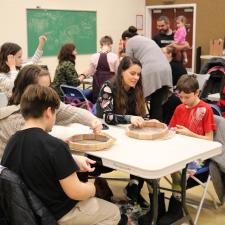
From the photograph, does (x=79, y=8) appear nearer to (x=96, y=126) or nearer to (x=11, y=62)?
(x=11, y=62)

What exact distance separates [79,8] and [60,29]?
0.68 meters

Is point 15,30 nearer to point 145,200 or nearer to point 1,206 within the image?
point 145,200

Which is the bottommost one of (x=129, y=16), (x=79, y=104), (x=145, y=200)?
(x=145, y=200)

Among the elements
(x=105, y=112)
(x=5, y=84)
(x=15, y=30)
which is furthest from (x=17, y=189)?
(x=15, y=30)

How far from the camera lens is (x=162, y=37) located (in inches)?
Answer: 316

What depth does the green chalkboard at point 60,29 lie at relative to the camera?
8.00 meters

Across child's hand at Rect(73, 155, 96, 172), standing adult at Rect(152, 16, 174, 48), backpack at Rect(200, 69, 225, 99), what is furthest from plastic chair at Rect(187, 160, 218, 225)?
standing adult at Rect(152, 16, 174, 48)

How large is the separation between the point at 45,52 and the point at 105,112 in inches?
226

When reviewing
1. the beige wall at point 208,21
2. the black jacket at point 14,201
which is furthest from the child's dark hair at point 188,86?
the beige wall at point 208,21

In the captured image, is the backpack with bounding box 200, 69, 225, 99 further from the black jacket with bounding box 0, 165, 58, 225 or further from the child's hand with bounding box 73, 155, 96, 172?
the black jacket with bounding box 0, 165, 58, 225

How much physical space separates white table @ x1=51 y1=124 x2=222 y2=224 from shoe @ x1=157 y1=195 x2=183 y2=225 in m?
0.07

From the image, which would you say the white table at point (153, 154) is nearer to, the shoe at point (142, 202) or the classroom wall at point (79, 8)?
the shoe at point (142, 202)

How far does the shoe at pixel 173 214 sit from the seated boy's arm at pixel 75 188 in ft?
2.62

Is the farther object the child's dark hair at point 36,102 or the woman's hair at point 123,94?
the woman's hair at point 123,94
